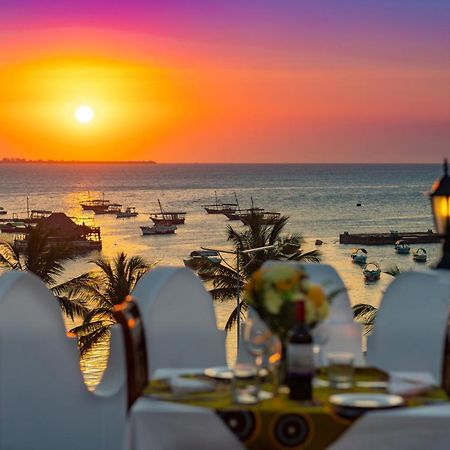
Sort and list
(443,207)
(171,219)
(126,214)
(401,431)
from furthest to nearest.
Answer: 1. (126,214)
2. (171,219)
3. (443,207)
4. (401,431)

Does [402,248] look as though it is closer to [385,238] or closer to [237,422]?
[385,238]

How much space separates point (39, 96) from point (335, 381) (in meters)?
101

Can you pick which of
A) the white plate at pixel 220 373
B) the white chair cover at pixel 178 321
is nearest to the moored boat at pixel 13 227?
the white chair cover at pixel 178 321

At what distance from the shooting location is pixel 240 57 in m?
86.1

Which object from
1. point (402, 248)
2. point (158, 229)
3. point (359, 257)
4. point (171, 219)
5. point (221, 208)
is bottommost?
point (359, 257)

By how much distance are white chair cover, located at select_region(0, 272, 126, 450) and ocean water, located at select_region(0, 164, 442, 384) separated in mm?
41733

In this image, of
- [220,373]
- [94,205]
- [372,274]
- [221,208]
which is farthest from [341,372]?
[94,205]

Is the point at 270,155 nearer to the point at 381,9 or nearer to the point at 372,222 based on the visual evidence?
the point at 372,222

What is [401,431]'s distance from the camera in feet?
12.6

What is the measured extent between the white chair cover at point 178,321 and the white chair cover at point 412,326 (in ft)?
2.80

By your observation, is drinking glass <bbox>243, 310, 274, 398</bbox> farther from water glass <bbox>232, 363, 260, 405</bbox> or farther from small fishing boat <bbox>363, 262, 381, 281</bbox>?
small fishing boat <bbox>363, 262, 381, 281</bbox>

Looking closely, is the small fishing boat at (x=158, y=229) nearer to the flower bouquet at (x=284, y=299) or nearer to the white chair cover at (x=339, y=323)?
the white chair cover at (x=339, y=323)

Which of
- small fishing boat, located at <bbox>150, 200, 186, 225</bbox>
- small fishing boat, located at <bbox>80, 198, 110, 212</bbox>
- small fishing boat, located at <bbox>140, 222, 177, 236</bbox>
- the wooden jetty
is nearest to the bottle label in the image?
the wooden jetty

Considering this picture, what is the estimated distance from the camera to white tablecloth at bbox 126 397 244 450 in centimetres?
387
